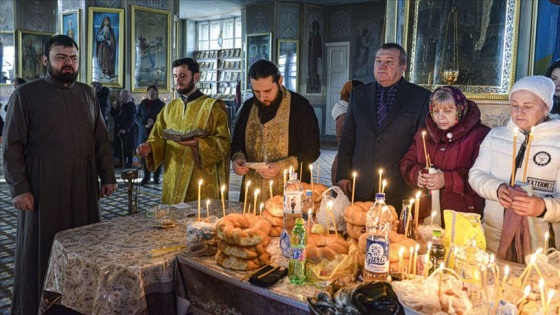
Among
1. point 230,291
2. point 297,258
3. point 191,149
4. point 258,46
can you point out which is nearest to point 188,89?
point 191,149

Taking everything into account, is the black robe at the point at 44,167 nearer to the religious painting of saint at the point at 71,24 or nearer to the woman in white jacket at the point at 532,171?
the woman in white jacket at the point at 532,171

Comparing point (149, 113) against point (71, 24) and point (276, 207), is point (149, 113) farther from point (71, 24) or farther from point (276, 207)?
point (276, 207)

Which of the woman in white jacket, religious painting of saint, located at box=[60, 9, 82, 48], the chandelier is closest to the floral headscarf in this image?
the woman in white jacket

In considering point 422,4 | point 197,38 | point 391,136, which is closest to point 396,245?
point 391,136

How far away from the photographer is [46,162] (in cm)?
321

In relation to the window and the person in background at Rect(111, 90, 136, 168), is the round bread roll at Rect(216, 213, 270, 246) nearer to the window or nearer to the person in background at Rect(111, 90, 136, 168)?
the person in background at Rect(111, 90, 136, 168)

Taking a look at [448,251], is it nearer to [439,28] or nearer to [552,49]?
[552,49]

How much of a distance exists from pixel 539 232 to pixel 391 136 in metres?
1.16

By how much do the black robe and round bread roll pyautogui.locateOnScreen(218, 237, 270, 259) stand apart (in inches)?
62.6

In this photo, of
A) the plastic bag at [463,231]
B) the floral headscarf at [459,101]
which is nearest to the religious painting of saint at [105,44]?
the floral headscarf at [459,101]

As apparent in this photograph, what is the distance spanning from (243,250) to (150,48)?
31.5 feet

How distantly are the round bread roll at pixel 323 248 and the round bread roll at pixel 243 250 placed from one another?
0.63 feet

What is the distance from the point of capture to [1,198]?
294 inches

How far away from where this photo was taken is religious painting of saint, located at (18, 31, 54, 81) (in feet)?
46.9
